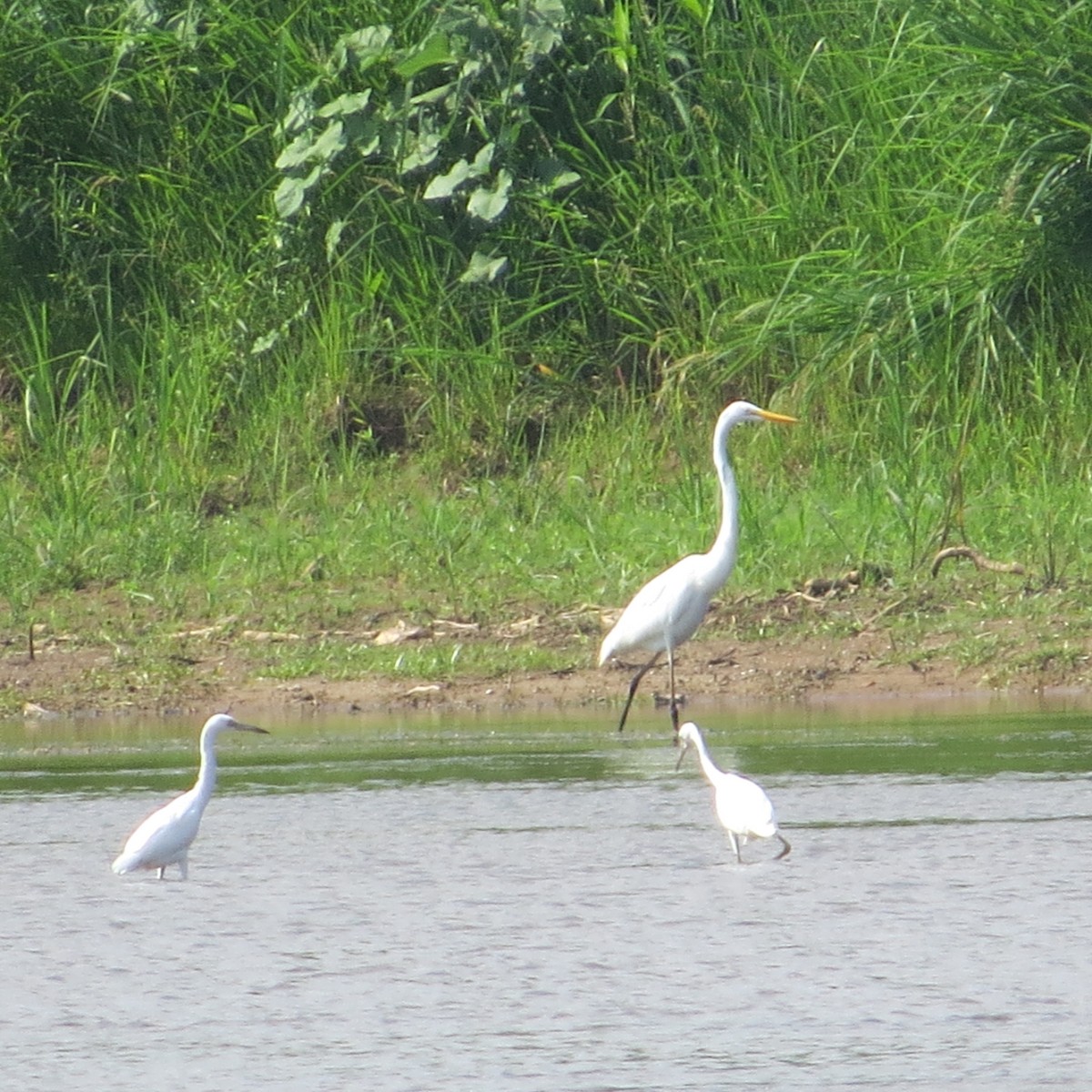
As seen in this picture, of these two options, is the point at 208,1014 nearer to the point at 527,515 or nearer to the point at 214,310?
the point at 527,515

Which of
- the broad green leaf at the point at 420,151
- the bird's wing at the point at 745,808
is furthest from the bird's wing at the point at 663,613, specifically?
the broad green leaf at the point at 420,151

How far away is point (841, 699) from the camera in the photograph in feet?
28.9

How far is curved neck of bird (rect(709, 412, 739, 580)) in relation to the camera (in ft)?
29.3

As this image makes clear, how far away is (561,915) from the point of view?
5.72 m

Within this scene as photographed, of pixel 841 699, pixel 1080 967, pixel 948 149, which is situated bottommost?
pixel 841 699

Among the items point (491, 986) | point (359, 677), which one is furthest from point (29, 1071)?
point (359, 677)

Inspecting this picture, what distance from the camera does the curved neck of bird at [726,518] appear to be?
894 cm

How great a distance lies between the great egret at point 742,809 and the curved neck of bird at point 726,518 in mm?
2294

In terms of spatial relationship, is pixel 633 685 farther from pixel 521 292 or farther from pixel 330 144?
pixel 330 144

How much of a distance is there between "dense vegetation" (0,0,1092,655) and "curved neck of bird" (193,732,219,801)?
2908 millimetres

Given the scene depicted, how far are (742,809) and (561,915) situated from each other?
698mm

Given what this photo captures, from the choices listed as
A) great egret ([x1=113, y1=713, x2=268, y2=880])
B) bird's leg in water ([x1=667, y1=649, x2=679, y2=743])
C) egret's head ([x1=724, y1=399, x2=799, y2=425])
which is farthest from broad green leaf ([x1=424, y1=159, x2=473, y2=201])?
great egret ([x1=113, y1=713, x2=268, y2=880])

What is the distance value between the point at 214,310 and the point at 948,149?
11.6ft

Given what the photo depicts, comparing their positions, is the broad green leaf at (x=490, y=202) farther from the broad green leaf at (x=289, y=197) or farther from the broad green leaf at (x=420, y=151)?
the broad green leaf at (x=289, y=197)
